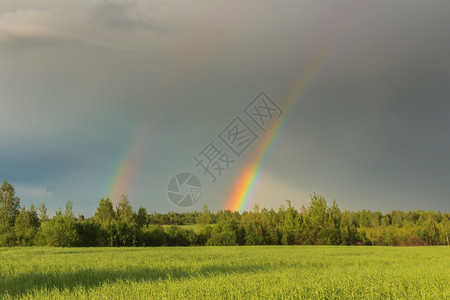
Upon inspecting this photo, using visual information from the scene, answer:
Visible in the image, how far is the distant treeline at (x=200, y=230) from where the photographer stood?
1970 inches

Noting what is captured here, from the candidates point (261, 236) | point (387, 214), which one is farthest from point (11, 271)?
point (387, 214)

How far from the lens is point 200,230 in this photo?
205ft

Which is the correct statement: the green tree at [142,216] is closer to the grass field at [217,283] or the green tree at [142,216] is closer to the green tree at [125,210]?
the green tree at [125,210]

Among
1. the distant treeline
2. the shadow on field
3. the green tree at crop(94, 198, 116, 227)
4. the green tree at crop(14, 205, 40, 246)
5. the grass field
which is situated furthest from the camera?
the green tree at crop(94, 198, 116, 227)

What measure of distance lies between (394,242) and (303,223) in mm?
28384

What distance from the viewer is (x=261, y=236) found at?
5912cm

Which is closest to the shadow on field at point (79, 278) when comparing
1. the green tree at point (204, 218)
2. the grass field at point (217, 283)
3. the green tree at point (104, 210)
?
the grass field at point (217, 283)

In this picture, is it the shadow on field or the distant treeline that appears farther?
the distant treeline

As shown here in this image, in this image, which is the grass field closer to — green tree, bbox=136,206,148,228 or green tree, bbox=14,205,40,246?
green tree, bbox=14,205,40,246

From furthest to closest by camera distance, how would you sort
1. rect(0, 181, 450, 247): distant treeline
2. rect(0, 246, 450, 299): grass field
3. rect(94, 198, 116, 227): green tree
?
rect(94, 198, 116, 227): green tree → rect(0, 181, 450, 247): distant treeline → rect(0, 246, 450, 299): grass field

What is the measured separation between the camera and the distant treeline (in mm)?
50031

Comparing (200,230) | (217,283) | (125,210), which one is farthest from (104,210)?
(217,283)

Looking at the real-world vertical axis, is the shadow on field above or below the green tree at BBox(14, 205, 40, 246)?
below

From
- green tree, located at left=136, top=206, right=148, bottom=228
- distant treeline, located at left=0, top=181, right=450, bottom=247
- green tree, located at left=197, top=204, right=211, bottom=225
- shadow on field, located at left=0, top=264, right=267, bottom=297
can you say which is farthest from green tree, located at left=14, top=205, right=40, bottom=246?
shadow on field, located at left=0, top=264, right=267, bottom=297
